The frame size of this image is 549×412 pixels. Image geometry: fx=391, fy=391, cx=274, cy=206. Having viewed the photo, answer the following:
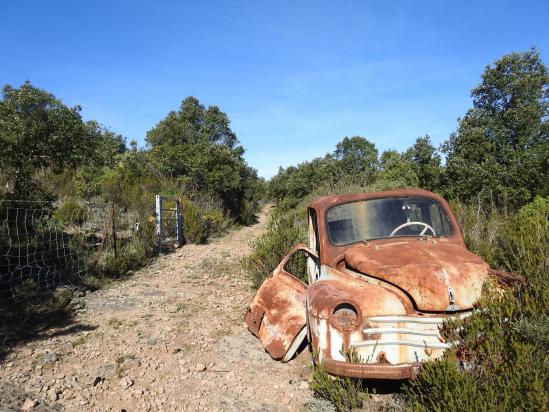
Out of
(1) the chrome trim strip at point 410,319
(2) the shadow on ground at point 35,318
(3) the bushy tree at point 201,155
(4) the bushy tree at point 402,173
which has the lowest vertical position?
(2) the shadow on ground at point 35,318

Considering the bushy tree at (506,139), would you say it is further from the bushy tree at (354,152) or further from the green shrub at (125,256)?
the bushy tree at (354,152)

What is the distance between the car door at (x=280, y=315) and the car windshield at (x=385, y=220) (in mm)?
489

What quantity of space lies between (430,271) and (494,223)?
4.54 meters

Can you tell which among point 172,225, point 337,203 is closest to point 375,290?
point 337,203

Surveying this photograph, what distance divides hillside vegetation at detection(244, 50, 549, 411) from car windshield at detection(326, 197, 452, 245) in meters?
0.93

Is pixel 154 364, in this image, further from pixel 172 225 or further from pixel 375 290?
pixel 172 225

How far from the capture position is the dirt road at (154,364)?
3410 millimetres

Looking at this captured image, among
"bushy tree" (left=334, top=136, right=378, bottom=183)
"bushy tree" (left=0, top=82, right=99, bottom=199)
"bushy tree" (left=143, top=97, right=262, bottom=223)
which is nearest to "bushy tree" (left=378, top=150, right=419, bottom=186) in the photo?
"bushy tree" (left=143, top=97, right=262, bottom=223)

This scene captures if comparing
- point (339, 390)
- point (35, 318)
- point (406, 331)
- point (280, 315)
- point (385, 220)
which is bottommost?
point (339, 390)

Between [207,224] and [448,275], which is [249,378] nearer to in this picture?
[448,275]

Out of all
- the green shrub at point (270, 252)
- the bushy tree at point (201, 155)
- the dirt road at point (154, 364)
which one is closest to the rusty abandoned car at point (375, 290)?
the dirt road at point (154, 364)

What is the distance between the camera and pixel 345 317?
10.2 ft

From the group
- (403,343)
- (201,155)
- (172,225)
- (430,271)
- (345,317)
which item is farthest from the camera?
(201,155)

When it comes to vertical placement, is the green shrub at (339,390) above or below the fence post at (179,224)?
below
